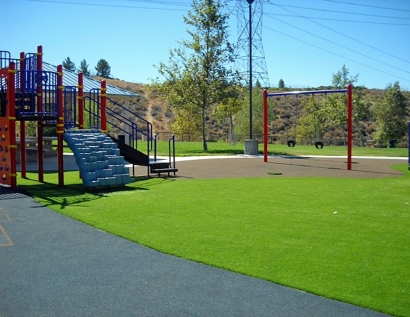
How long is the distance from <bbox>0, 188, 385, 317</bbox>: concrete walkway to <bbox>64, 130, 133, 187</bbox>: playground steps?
18.2 feet

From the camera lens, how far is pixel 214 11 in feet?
108

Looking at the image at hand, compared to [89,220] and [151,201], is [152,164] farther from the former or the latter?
[89,220]

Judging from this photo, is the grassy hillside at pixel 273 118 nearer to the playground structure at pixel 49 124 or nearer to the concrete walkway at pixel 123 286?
the playground structure at pixel 49 124

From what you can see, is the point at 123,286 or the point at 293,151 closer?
the point at 123,286

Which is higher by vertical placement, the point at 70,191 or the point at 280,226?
the point at 70,191

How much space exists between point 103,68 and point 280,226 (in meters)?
81.7

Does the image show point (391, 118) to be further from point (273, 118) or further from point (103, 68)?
point (103, 68)

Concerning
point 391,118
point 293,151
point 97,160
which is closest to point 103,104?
point 97,160

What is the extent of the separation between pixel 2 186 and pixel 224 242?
30.4ft

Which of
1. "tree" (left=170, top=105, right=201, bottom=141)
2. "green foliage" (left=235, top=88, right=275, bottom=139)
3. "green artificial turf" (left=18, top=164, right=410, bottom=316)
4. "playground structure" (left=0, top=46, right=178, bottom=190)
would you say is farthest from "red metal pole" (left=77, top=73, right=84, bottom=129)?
"tree" (left=170, top=105, right=201, bottom=141)

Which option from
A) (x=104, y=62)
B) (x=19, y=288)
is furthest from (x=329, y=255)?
(x=104, y=62)

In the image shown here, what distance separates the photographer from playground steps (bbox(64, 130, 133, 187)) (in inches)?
545

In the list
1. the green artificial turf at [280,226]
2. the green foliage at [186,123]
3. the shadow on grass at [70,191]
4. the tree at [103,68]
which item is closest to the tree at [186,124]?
the green foliage at [186,123]

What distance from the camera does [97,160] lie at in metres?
14.4
